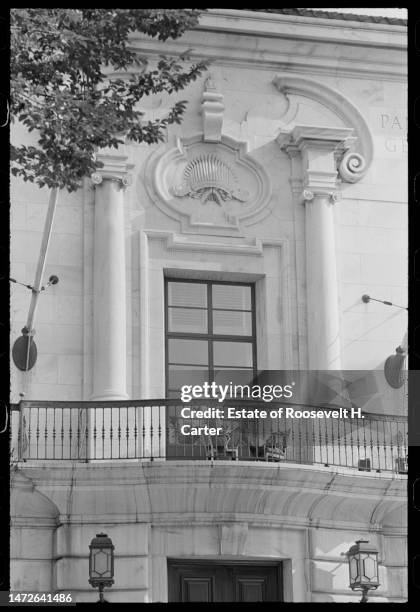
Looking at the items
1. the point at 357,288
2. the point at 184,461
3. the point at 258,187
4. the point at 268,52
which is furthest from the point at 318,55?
the point at 184,461

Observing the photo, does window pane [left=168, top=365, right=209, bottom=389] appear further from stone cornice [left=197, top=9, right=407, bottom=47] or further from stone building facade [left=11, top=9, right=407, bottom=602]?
stone cornice [left=197, top=9, right=407, bottom=47]

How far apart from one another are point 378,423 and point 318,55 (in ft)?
17.3

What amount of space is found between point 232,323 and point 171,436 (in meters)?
2.05

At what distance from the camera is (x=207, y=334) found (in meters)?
19.6

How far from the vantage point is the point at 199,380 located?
1927 centimetres

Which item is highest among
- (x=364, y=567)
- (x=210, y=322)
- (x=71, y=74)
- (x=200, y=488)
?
(x=71, y=74)

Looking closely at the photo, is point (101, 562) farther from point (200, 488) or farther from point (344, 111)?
point (344, 111)

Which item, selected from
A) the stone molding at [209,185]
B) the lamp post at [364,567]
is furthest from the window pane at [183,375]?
the lamp post at [364,567]

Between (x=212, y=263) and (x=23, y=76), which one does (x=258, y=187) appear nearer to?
(x=212, y=263)

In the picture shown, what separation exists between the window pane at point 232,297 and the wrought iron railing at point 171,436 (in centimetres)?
184

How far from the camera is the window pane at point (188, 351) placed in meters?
19.5

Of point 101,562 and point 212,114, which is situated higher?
point 212,114

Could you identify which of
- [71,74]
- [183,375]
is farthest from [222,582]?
[71,74]

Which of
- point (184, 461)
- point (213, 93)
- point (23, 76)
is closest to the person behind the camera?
point (23, 76)
